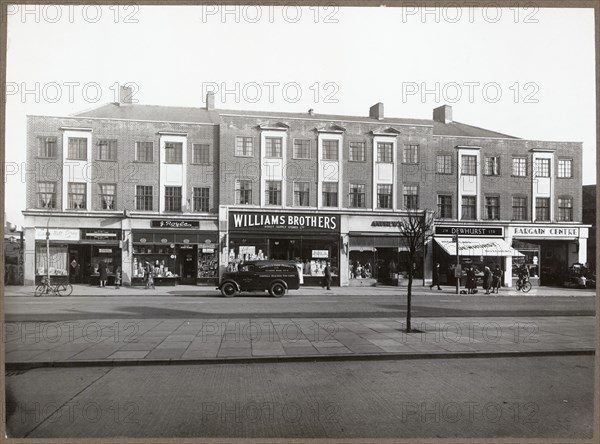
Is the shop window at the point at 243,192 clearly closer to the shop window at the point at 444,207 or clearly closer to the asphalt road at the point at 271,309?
the asphalt road at the point at 271,309

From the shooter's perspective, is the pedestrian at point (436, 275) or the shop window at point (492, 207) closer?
the pedestrian at point (436, 275)

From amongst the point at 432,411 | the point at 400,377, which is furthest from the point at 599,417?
the point at 400,377

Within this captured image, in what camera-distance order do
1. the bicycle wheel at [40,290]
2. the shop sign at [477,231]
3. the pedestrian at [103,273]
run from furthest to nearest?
1. the shop sign at [477,231]
2. the pedestrian at [103,273]
3. the bicycle wheel at [40,290]

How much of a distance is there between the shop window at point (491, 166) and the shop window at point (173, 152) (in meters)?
21.3

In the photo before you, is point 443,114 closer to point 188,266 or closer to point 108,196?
point 188,266

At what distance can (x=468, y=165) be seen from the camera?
33.8m

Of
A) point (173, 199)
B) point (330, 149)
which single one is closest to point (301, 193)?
point (330, 149)

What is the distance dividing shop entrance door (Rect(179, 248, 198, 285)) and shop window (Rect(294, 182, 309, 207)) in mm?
7833

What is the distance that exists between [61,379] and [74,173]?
82.4ft

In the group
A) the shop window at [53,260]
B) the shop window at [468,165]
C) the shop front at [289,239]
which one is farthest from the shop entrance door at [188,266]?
the shop window at [468,165]

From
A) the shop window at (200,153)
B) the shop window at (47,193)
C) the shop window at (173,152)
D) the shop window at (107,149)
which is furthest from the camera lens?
the shop window at (200,153)

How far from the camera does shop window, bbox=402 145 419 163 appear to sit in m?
32.6

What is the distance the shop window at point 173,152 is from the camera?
3097cm

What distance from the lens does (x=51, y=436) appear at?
557cm
